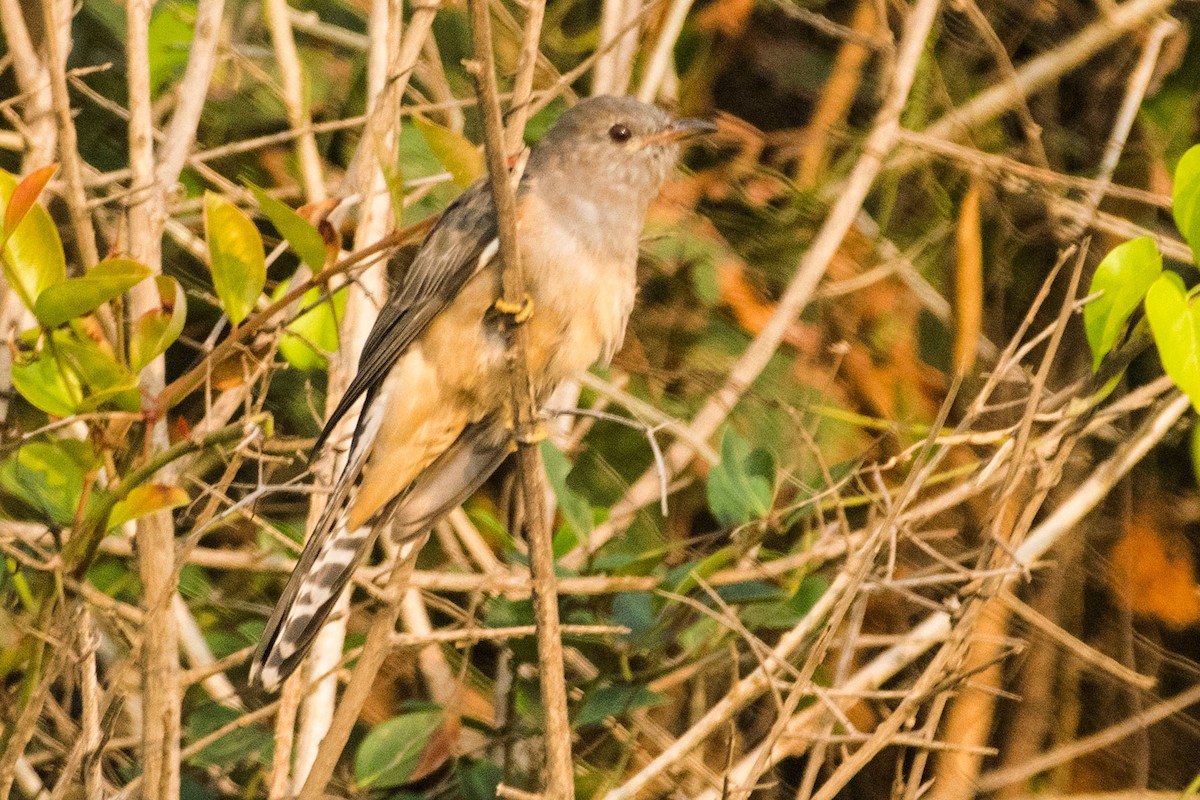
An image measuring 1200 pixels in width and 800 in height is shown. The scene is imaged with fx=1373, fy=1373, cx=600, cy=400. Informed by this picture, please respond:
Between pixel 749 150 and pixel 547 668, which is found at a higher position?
pixel 749 150

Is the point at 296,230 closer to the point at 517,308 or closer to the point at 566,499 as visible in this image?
the point at 517,308

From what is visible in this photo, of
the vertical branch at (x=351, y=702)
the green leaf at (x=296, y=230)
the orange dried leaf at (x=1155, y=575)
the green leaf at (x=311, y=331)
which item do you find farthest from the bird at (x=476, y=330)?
the orange dried leaf at (x=1155, y=575)

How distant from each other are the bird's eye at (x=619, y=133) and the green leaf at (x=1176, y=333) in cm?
137

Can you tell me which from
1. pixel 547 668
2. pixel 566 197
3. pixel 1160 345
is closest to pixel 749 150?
pixel 566 197

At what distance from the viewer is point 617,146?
346 centimetres

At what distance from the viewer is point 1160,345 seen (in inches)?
103

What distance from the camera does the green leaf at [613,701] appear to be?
3.43 meters

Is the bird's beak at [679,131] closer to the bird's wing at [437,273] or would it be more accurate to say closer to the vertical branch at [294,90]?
the bird's wing at [437,273]

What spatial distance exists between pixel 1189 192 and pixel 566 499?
163cm

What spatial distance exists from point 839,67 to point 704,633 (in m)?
2.14

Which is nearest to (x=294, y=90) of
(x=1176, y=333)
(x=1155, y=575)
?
(x=1176, y=333)

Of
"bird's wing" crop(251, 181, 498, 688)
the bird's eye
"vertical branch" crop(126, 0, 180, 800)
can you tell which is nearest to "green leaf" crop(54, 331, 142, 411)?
"vertical branch" crop(126, 0, 180, 800)

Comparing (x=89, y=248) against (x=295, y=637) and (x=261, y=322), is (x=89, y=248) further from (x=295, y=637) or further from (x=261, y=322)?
(x=295, y=637)

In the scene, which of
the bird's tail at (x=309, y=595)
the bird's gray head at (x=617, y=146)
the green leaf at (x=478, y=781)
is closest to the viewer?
the bird's tail at (x=309, y=595)
